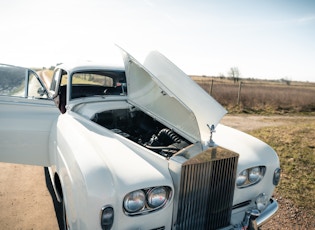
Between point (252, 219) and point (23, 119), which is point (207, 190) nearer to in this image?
point (252, 219)

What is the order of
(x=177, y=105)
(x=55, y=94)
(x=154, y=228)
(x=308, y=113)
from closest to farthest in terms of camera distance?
(x=154, y=228)
(x=177, y=105)
(x=55, y=94)
(x=308, y=113)

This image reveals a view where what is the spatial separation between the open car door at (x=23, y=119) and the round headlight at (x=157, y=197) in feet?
6.32

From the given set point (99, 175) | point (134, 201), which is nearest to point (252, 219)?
point (134, 201)

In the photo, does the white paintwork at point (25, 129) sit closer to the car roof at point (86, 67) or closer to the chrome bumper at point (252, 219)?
the car roof at point (86, 67)

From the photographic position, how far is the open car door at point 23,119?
3.14 meters

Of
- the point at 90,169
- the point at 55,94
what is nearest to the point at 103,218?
the point at 90,169

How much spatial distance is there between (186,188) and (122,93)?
2.47 metres

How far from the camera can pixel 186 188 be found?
214cm

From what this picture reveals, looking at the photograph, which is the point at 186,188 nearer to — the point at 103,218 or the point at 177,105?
the point at 103,218

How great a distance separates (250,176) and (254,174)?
6cm

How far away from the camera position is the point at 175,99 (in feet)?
9.72

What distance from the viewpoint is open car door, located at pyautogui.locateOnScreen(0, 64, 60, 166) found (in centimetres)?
314

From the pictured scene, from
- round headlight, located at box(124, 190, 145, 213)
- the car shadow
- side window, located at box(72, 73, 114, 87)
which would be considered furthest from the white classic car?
the car shadow

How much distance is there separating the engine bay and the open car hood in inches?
5.4
